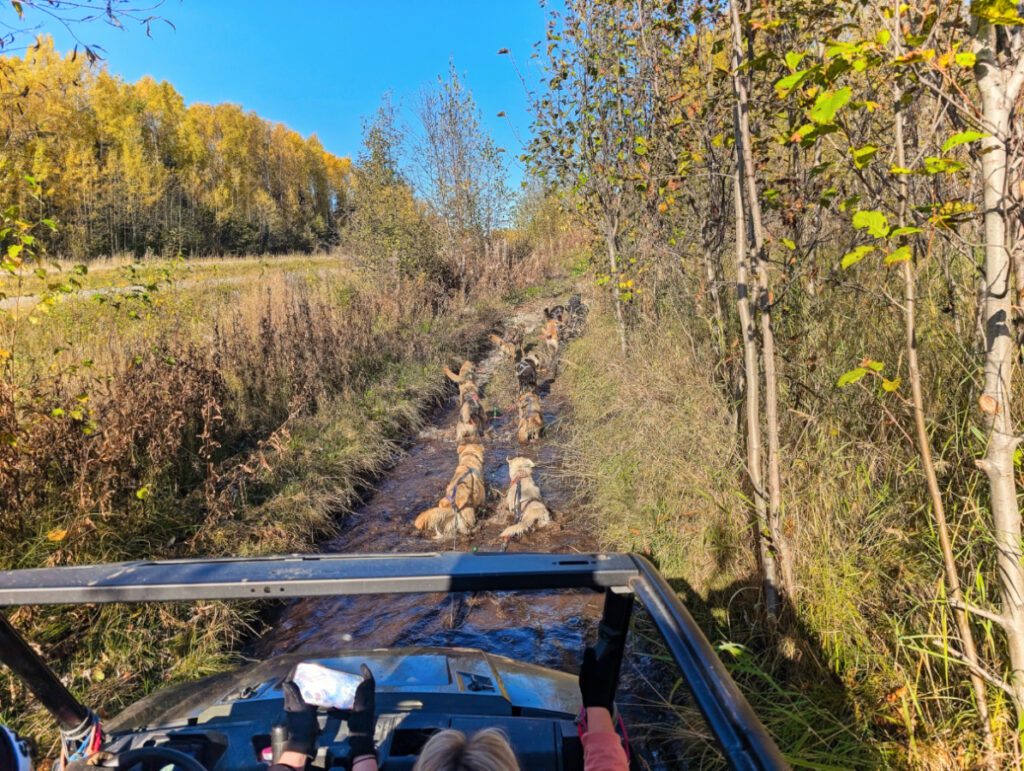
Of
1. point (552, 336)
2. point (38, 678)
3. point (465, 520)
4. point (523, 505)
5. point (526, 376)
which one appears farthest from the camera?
point (552, 336)

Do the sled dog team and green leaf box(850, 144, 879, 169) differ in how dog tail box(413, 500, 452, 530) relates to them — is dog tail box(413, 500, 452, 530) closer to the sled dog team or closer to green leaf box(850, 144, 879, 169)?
the sled dog team

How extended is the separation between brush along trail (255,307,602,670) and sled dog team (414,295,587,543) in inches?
4.7

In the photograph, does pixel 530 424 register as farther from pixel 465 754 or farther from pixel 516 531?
pixel 465 754

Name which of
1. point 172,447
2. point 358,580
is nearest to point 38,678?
point 358,580

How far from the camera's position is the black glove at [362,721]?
174 cm

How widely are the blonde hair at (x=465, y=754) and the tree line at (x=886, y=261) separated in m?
1.59

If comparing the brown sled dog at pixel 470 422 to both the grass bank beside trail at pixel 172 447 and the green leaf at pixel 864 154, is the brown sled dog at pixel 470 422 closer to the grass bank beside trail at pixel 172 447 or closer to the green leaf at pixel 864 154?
the grass bank beside trail at pixel 172 447

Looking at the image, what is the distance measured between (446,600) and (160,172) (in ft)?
138

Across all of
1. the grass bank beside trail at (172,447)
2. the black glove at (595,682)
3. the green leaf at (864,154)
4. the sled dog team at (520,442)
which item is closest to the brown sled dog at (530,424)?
the sled dog team at (520,442)

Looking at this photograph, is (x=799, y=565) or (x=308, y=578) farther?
(x=799, y=565)

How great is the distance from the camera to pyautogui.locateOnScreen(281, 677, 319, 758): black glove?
5.58 feet

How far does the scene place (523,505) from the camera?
6.28 m

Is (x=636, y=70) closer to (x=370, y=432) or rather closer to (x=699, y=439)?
(x=699, y=439)

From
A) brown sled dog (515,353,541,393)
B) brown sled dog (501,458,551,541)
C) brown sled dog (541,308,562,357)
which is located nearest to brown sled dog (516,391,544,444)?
brown sled dog (515,353,541,393)
